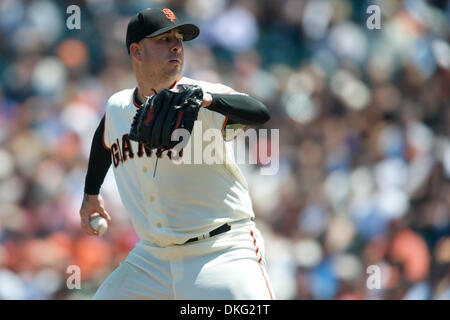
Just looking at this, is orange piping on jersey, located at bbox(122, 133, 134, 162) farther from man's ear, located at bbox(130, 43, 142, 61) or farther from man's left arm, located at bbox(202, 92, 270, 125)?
man's left arm, located at bbox(202, 92, 270, 125)

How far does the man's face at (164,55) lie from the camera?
3.53 metres

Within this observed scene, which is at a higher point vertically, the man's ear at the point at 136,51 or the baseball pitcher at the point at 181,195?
the man's ear at the point at 136,51

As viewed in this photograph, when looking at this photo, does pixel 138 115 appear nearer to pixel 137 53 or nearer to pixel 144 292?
pixel 137 53

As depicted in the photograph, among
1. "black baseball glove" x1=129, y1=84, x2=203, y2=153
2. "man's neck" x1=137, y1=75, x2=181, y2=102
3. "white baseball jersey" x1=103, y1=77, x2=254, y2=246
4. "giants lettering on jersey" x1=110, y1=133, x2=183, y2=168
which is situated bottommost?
"white baseball jersey" x1=103, y1=77, x2=254, y2=246

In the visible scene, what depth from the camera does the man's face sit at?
353cm

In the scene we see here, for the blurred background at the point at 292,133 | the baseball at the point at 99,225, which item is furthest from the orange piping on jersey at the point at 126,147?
the blurred background at the point at 292,133

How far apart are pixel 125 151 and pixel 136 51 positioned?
1.70 feet

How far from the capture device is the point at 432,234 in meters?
6.24

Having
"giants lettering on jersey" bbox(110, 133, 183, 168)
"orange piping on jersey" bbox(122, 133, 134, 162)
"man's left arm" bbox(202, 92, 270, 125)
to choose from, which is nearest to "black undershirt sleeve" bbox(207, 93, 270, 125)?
"man's left arm" bbox(202, 92, 270, 125)

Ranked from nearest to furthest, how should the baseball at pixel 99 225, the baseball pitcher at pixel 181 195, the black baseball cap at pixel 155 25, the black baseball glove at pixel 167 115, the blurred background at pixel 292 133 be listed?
1. the black baseball glove at pixel 167 115
2. the baseball pitcher at pixel 181 195
3. the black baseball cap at pixel 155 25
4. the baseball at pixel 99 225
5. the blurred background at pixel 292 133

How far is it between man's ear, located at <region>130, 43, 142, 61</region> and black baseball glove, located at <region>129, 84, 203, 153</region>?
2.00 ft

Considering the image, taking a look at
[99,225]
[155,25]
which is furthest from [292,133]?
[155,25]

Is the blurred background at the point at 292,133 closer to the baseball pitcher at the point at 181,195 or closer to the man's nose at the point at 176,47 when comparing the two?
the baseball pitcher at the point at 181,195

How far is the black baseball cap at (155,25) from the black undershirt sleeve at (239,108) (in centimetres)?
57
